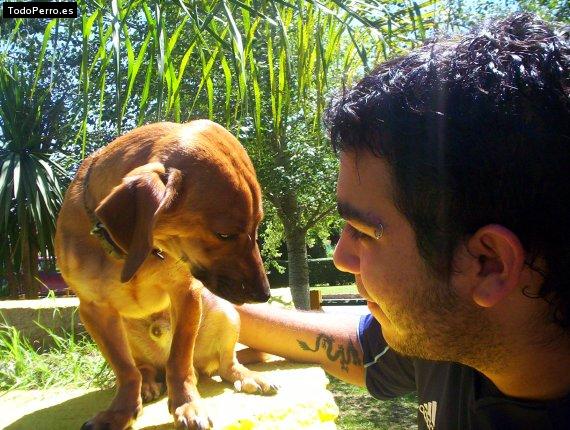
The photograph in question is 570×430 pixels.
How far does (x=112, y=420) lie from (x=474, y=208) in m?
1.60

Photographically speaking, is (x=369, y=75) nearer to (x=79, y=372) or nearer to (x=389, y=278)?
(x=389, y=278)

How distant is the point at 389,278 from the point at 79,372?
2534 mm

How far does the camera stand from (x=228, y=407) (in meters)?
2.48

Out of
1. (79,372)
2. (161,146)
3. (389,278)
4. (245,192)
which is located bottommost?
(79,372)

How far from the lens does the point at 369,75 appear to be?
5.39 ft

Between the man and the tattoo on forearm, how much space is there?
1007 mm

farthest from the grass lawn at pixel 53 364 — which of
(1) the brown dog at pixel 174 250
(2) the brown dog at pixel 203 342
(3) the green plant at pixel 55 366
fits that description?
(1) the brown dog at pixel 174 250

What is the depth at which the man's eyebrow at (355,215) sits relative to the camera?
4.96 ft

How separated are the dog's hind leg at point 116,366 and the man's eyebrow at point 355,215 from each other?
1.28 m

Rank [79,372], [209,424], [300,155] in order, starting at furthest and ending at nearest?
[300,155] → [79,372] → [209,424]

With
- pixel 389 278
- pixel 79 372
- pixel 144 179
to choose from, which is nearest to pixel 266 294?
pixel 144 179

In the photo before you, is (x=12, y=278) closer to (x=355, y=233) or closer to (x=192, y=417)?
(x=192, y=417)

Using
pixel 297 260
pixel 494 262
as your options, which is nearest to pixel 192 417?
pixel 494 262

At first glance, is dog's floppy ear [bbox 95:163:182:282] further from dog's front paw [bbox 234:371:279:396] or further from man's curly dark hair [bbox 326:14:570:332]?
man's curly dark hair [bbox 326:14:570:332]
